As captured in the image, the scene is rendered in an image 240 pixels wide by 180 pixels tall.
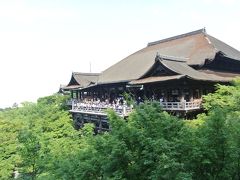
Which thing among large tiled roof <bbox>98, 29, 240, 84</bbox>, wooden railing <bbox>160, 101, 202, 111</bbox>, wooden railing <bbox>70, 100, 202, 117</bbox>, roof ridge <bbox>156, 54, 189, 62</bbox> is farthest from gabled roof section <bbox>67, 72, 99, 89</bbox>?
wooden railing <bbox>160, 101, 202, 111</bbox>

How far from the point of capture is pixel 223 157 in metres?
10.3

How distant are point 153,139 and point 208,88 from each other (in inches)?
739

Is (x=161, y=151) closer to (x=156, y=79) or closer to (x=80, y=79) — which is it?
(x=156, y=79)

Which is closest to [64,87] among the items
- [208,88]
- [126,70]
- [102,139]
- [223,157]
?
[126,70]

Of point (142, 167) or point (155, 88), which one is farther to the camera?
point (155, 88)

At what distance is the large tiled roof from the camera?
3095cm

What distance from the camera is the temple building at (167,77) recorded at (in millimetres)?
25656

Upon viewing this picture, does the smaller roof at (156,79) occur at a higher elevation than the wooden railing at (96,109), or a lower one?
higher

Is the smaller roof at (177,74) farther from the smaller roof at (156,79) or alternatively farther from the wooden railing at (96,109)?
the wooden railing at (96,109)

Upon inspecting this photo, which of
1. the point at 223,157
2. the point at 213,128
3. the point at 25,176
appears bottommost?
the point at 25,176

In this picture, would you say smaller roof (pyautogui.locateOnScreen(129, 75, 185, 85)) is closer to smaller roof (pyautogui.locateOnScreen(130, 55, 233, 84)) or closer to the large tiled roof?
smaller roof (pyautogui.locateOnScreen(130, 55, 233, 84))

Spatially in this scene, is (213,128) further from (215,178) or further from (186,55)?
(186,55)

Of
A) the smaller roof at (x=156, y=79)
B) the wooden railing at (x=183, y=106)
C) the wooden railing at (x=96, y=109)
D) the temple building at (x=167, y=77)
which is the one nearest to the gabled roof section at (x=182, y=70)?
the temple building at (x=167, y=77)

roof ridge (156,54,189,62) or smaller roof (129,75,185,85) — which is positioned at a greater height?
roof ridge (156,54,189,62)
